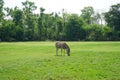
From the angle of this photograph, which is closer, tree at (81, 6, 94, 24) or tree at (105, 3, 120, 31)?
tree at (105, 3, 120, 31)

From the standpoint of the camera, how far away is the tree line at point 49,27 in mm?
84694

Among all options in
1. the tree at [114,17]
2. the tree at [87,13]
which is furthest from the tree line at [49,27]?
the tree at [87,13]

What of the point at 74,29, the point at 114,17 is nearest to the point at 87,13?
the point at 114,17

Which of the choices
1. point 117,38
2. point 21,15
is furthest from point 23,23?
point 117,38

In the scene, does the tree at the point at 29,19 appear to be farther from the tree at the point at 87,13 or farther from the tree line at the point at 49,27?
the tree at the point at 87,13

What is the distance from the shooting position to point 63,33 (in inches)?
3602

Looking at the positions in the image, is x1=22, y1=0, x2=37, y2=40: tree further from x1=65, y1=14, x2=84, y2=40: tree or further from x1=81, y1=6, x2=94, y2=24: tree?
x1=81, y1=6, x2=94, y2=24: tree

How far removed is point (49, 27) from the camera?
9444 centimetres

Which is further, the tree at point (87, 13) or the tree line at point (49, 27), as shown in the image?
the tree at point (87, 13)

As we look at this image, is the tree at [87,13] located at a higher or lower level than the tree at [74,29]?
higher

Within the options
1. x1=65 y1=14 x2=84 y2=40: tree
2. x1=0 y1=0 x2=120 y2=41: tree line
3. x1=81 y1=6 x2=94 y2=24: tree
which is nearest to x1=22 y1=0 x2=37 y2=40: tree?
x1=0 y1=0 x2=120 y2=41: tree line

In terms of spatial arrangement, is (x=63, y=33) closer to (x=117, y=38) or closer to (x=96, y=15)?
(x=117, y=38)

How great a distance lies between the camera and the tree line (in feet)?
278

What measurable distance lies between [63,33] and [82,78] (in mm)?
78406
